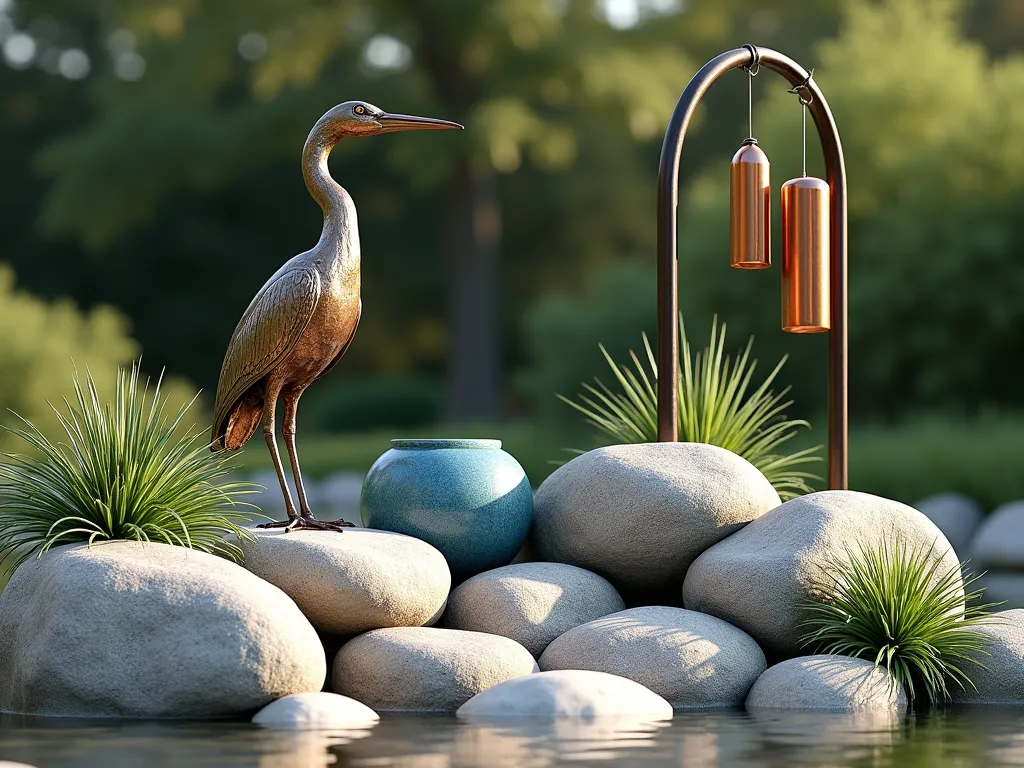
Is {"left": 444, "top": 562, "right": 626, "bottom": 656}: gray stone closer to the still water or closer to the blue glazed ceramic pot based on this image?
the blue glazed ceramic pot

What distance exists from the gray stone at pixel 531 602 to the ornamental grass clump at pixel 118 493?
1014 mm

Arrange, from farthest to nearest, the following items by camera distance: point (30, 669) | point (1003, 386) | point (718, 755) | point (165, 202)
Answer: point (165, 202)
point (1003, 386)
point (30, 669)
point (718, 755)

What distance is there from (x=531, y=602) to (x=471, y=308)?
17.0 metres

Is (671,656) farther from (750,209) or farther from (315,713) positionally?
(750,209)

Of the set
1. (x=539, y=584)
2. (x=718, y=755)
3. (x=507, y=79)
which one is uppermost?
(x=507, y=79)

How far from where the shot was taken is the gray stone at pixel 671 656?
19.3 ft

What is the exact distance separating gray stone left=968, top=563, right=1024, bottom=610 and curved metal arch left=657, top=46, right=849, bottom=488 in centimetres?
256

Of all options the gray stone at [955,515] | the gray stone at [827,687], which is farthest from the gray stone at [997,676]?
the gray stone at [955,515]

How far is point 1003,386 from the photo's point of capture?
17.3 metres

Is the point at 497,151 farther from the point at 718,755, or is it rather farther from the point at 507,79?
the point at 718,755

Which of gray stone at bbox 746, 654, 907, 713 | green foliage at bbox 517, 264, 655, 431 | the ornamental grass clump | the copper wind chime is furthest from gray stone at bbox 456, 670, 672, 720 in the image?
green foliage at bbox 517, 264, 655, 431

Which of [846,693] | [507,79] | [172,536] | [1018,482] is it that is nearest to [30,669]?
[172,536]

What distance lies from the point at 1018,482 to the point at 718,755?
8.78m

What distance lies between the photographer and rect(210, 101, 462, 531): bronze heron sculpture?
6383 mm
